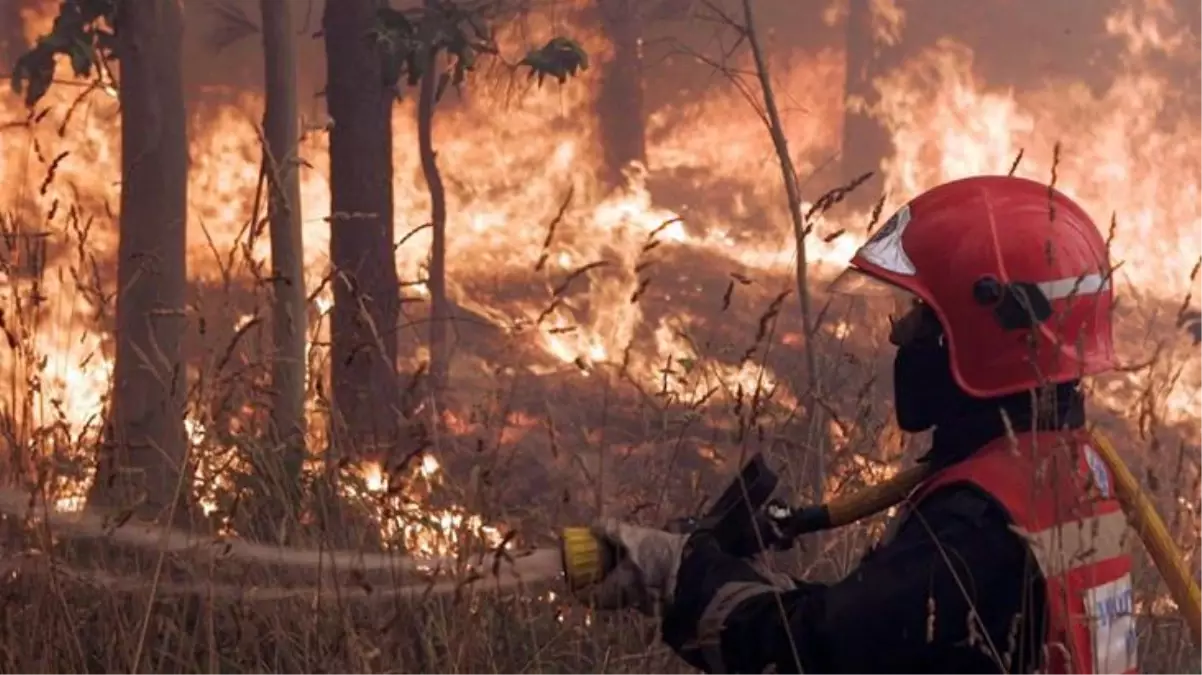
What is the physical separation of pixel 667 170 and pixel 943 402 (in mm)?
18718

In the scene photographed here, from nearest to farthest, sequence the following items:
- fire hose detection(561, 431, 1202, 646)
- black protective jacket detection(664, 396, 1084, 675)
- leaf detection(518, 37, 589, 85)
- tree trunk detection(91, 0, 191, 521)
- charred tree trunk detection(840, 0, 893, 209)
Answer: black protective jacket detection(664, 396, 1084, 675) → fire hose detection(561, 431, 1202, 646) → tree trunk detection(91, 0, 191, 521) → leaf detection(518, 37, 589, 85) → charred tree trunk detection(840, 0, 893, 209)

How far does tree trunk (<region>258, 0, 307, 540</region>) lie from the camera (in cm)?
257

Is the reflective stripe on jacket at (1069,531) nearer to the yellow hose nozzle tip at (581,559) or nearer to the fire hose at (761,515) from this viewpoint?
the fire hose at (761,515)

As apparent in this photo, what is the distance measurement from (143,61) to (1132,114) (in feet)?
67.6

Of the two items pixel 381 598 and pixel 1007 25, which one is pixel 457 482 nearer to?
pixel 381 598

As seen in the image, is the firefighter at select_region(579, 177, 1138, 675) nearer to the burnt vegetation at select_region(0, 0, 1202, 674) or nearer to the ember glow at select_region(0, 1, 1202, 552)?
the burnt vegetation at select_region(0, 0, 1202, 674)

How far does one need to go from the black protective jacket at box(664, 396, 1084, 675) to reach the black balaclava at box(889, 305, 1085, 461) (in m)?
0.09

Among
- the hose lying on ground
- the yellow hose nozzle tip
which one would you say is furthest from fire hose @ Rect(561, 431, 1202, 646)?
the hose lying on ground

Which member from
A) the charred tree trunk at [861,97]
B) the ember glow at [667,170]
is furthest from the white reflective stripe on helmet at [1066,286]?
the charred tree trunk at [861,97]

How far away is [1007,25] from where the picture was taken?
953 inches

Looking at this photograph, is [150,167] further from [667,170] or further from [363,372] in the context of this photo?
[667,170]

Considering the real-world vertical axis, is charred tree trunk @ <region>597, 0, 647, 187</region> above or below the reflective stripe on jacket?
above

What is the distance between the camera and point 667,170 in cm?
2080

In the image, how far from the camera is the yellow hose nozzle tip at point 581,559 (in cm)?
221
